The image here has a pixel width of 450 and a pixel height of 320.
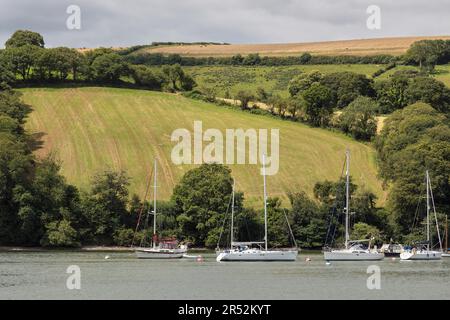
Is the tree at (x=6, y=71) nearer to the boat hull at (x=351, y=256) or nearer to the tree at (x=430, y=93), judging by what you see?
the tree at (x=430, y=93)

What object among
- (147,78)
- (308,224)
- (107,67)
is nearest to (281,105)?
(147,78)

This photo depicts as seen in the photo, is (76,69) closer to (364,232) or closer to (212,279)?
(364,232)

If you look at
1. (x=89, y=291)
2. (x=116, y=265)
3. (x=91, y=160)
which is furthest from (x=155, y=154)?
(x=89, y=291)

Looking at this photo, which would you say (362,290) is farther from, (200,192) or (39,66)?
(39,66)

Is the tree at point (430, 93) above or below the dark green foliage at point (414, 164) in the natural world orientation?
above

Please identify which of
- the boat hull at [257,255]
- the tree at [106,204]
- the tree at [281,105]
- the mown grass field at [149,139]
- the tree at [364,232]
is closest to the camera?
the boat hull at [257,255]

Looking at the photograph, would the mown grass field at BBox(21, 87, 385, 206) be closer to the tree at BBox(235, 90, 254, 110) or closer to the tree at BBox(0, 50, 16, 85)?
the tree at BBox(235, 90, 254, 110)

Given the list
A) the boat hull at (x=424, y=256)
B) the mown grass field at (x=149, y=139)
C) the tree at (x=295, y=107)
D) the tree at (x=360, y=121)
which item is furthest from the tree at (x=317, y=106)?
the boat hull at (x=424, y=256)
